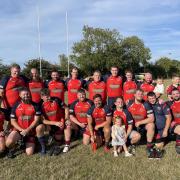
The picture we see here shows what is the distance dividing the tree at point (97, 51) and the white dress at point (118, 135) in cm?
5964

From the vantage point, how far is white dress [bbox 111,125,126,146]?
23.3 ft

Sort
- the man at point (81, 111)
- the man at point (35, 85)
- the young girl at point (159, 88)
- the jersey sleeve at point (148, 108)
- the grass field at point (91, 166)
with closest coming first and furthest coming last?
the grass field at point (91, 166), the jersey sleeve at point (148, 108), the man at point (81, 111), the man at point (35, 85), the young girl at point (159, 88)

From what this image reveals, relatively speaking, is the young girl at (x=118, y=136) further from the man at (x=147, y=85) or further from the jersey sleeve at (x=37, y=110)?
the man at (x=147, y=85)

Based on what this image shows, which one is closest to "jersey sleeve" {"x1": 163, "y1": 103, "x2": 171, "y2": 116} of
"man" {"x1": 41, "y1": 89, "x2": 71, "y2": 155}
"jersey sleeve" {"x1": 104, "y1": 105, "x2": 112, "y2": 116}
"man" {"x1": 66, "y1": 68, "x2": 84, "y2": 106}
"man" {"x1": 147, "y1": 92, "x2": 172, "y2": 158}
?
"man" {"x1": 147, "y1": 92, "x2": 172, "y2": 158}

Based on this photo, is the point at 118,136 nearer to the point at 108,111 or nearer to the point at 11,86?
the point at 108,111

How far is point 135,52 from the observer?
74.1 m

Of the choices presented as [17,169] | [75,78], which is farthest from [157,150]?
[75,78]

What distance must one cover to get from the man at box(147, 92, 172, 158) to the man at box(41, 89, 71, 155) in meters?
1.96

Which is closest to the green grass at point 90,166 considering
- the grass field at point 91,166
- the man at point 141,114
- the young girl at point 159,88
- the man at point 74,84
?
the grass field at point 91,166

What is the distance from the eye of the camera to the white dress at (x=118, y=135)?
23.3 feet

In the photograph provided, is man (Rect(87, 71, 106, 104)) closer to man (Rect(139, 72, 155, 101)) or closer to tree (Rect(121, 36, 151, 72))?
man (Rect(139, 72, 155, 101))

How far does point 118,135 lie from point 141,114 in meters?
0.80

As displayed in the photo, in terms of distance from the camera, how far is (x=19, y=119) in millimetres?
7352

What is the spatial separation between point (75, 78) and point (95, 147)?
98.9 inches
